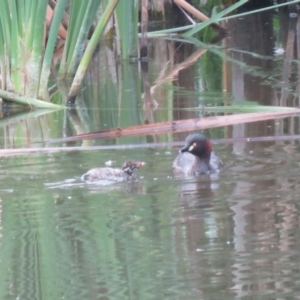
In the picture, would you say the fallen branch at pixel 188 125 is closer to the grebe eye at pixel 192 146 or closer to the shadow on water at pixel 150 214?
the shadow on water at pixel 150 214

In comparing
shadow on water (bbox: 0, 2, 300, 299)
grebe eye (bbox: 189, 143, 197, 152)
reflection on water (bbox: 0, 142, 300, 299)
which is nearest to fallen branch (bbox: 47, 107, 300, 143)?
shadow on water (bbox: 0, 2, 300, 299)

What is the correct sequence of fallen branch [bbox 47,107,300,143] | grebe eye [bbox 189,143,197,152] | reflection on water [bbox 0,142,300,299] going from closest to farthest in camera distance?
reflection on water [bbox 0,142,300,299] < grebe eye [bbox 189,143,197,152] < fallen branch [bbox 47,107,300,143]

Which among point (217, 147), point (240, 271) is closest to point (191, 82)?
point (217, 147)

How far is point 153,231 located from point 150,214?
40cm

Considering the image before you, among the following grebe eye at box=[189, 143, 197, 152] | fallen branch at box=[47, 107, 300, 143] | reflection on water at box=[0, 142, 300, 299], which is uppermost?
fallen branch at box=[47, 107, 300, 143]

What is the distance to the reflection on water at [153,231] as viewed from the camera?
4.23m

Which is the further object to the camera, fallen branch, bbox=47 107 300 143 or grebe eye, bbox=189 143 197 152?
fallen branch, bbox=47 107 300 143

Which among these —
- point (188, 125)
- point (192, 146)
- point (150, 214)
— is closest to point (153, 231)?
point (150, 214)

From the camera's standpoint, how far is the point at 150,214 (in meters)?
5.50

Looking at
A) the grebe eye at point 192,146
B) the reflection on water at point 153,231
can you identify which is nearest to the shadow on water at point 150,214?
the reflection on water at point 153,231

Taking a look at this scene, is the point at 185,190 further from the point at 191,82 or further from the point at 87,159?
the point at 191,82

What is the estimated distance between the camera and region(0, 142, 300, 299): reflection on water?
4.23 m

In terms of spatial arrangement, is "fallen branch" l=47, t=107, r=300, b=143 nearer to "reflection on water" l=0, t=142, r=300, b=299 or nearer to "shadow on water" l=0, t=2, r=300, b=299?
"shadow on water" l=0, t=2, r=300, b=299

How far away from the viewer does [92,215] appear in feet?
18.1
